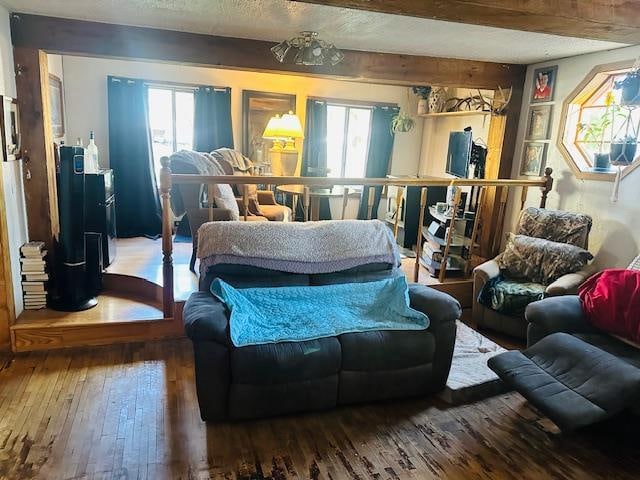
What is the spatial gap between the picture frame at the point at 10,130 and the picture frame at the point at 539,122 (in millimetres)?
4188

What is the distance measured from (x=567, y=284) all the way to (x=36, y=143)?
382cm

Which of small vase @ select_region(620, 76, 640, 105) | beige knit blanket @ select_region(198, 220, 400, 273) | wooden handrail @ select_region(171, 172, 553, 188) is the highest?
small vase @ select_region(620, 76, 640, 105)

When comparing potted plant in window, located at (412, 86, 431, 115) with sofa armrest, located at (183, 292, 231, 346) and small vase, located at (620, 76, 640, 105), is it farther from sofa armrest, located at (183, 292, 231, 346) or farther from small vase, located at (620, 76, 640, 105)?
sofa armrest, located at (183, 292, 231, 346)

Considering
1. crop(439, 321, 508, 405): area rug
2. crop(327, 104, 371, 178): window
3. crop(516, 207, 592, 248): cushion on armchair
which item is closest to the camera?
→ crop(439, 321, 508, 405): area rug

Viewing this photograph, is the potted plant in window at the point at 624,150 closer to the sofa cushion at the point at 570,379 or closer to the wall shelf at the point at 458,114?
the sofa cushion at the point at 570,379

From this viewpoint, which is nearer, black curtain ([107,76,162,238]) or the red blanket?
the red blanket

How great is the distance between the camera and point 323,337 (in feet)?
7.62

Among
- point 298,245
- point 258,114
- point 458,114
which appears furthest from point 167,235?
point 458,114

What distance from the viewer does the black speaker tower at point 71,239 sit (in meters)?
3.12

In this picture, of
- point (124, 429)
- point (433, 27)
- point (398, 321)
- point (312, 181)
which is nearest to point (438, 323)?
point (398, 321)

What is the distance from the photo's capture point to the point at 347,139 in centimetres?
638

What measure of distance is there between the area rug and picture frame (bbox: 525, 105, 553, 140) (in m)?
2.07

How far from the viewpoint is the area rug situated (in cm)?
256

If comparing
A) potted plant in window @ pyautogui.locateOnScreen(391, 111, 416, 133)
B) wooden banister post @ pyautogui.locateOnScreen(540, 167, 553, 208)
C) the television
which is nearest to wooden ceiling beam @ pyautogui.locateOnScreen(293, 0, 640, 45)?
wooden banister post @ pyautogui.locateOnScreen(540, 167, 553, 208)
